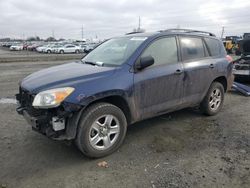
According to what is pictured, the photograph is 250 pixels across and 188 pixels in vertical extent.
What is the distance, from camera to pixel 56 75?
162 inches

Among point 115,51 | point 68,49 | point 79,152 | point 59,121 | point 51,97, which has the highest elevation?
point 68,49

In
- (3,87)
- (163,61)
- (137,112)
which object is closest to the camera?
(137,112)

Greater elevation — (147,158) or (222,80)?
(222,80)

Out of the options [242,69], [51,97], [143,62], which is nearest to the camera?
[51,97]

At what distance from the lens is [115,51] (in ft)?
15.6

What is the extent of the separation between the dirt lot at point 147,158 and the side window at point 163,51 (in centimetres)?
128

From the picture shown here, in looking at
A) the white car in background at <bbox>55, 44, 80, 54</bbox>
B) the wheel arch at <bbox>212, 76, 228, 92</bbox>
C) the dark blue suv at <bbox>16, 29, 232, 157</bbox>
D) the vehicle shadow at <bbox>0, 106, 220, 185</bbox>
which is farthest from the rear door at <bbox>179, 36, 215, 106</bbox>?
the white car in background at <bbox>55, 44, 80, 54</bbox>

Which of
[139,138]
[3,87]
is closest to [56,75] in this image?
[139,138]

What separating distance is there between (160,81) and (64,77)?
5.06 feet

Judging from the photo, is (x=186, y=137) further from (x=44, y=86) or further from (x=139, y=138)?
(x=44, y=86)

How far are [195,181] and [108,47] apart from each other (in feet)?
9.35

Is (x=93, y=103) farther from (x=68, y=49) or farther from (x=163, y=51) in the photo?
(x=68, y=49)

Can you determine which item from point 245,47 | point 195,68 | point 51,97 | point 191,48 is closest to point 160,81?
point 195,68

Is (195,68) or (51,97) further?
(195,68)
